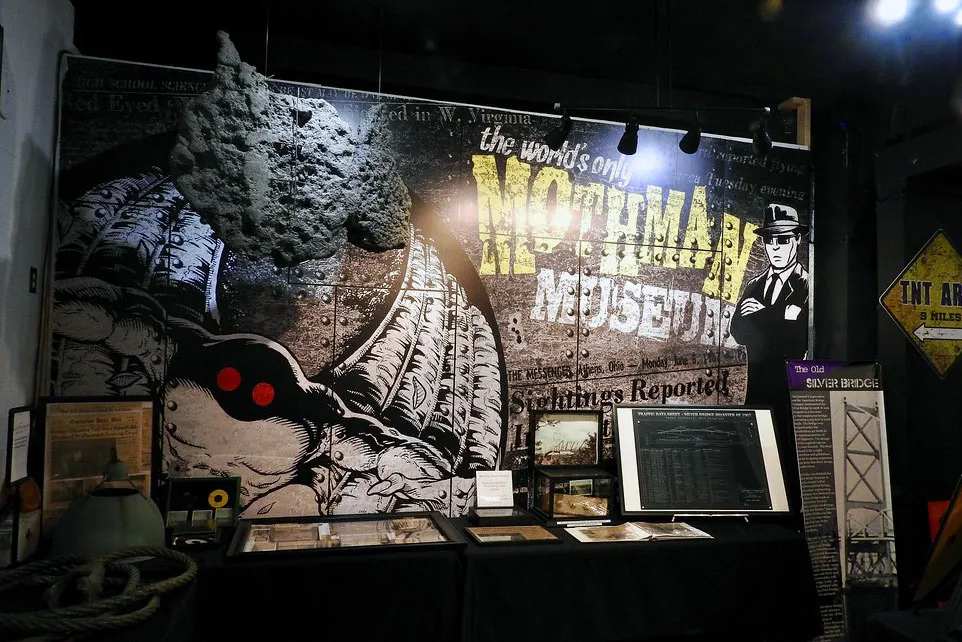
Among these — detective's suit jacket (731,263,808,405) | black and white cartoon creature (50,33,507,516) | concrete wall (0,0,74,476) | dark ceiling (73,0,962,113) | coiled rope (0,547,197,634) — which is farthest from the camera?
detective's suit jacket (731,263,808,405)

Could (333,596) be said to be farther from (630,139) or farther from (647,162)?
(647,162)

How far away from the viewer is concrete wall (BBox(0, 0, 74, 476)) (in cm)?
249

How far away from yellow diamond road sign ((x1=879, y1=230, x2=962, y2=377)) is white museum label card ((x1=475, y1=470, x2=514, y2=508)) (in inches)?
104

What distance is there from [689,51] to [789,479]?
2462 mm

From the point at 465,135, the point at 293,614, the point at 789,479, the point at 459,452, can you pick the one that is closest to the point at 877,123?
the point at 789,479

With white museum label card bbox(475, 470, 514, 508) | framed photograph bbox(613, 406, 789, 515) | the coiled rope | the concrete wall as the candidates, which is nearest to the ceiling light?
framed photograph bbox(613, 406, 789, 515)

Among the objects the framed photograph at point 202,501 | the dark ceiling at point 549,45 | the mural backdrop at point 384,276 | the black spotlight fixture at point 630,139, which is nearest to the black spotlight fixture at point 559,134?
the mural backdrop at point 384,276

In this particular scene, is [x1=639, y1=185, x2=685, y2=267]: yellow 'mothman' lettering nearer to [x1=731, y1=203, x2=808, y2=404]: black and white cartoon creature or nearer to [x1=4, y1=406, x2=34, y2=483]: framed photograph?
[x1=731, y1=203, x2=808, y2=404]: black and white cartoon creature

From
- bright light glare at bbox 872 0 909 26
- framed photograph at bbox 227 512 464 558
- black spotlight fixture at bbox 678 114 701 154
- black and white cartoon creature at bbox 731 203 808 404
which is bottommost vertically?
framed photograph at bbox 227 512 464 558

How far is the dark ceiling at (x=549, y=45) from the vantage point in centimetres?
327

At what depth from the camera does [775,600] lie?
288 centimetres

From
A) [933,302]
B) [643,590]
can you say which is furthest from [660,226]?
[643,590]

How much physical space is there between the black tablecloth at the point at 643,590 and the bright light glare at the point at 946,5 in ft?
8.82

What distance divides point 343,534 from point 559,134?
222cm
